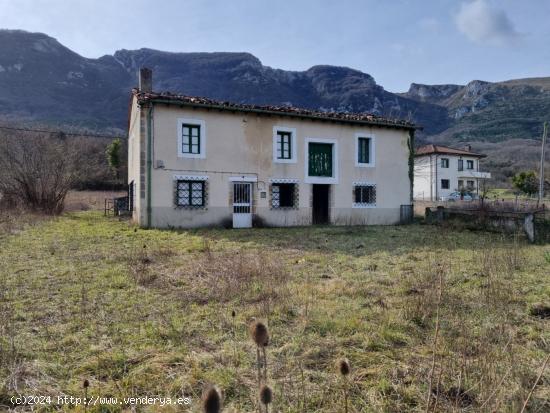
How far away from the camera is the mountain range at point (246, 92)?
253ft

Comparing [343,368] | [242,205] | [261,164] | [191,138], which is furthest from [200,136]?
[343,368]

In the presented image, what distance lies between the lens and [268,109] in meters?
17.8

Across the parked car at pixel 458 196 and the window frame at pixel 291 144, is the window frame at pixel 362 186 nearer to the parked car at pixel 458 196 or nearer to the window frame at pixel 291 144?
the window frame at pixel 291 144

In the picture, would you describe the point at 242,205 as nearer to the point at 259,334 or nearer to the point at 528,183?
the point at 259,334

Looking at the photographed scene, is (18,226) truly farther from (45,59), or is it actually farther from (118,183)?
(45,59)

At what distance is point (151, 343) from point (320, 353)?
170 cm

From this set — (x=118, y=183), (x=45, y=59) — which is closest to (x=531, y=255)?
(x=118, y=183)

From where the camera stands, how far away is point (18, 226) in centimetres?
1504

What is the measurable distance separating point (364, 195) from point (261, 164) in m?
6.06

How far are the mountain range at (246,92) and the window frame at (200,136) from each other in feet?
129

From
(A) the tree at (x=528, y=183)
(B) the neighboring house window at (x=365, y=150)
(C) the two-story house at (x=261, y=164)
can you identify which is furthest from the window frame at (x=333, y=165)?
(A) the tree at (x=528, y=183)

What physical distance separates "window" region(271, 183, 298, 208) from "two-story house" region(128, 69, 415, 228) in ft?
0.17

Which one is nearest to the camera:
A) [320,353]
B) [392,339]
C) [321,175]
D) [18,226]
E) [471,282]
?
[320,353]

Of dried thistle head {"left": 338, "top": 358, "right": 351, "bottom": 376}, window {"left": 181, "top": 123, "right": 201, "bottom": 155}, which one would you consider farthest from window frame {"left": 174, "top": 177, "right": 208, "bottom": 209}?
dried thistle head {"left": 338, "top": 358, "right": 351, "bottom": 376}
